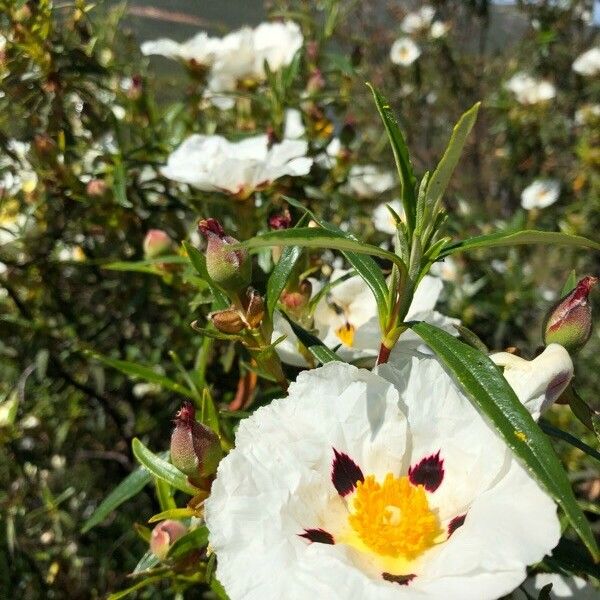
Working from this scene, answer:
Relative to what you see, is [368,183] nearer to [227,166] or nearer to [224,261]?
[227,166]

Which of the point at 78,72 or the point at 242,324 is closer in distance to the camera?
the point at 242,324

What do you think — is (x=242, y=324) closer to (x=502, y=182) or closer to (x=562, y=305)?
(x=562, y=305)

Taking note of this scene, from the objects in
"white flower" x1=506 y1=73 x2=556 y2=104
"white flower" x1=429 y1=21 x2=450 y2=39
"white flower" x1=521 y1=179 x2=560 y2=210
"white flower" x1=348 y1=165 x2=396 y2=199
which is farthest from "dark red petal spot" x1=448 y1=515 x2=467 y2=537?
"white flower" x1=429 y1=21 x2=450 y2=39

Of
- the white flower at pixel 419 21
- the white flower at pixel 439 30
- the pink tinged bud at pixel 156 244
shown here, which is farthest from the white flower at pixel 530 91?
the pink tinged bud at pixel 156 244

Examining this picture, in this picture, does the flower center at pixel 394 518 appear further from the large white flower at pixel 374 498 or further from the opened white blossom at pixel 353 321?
the opened white blossom at pixel 353 321

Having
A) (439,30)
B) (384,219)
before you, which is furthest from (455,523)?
(439,30)

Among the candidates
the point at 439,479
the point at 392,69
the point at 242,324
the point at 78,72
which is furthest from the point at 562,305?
the point at 392,69

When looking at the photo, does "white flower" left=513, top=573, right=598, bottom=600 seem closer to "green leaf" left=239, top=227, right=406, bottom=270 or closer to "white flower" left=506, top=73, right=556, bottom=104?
"green leaf" left=239, top=227, right=406, bottom=270
